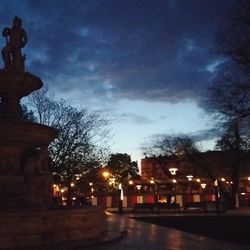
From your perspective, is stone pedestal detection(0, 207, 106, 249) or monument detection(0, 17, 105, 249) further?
monument detection(0, 17, 105, 249)

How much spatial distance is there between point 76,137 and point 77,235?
25.6 m

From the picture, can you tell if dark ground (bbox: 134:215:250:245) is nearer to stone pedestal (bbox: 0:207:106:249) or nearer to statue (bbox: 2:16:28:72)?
stone pedestal (bbox: 0:207:106:249)

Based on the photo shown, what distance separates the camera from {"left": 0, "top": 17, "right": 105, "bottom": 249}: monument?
12.1 metres

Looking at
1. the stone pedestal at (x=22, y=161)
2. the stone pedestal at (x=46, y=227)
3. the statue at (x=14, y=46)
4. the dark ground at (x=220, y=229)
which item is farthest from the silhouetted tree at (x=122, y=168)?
the stone pedestal at (x=46, y=227)

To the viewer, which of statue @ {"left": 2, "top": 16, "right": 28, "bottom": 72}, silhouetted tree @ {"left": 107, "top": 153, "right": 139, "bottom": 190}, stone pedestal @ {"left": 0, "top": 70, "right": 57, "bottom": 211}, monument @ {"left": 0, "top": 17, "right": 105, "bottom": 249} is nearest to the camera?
monument @ {"left": 0, "top": 17, "right": 105, "bottom": 249}

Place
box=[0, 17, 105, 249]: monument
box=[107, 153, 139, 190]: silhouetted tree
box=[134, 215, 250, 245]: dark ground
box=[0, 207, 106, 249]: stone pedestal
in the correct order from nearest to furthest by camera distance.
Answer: box=[0, 207, 106, 249]: stone pedestal
box=[0, 17, 105, 249]: monument
box=[134, 215, 250, 245]: dark ground
box=[107, 153, 139, 190]: silhouetted tree

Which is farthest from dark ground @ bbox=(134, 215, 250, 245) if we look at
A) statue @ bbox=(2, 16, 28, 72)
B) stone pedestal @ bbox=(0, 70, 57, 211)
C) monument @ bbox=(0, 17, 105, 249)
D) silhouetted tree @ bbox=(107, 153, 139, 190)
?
silhouetted tree @ bbox=(107, 153, 139, 190)

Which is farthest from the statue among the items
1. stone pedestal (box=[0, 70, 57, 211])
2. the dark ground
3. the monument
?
the dark ground

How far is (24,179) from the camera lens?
15.3m

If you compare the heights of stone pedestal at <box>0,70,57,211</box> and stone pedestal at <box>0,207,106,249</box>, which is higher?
stone pedestal at <box>0,70,57,211</box>

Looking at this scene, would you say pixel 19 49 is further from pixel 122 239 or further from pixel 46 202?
pixel 122 239

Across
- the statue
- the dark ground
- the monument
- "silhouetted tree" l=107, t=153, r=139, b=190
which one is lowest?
the dark ground

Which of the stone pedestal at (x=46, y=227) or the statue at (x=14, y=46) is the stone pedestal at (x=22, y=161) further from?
the stone pedestal at (x=46, y=227)

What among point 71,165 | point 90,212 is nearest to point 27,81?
point 90,212
